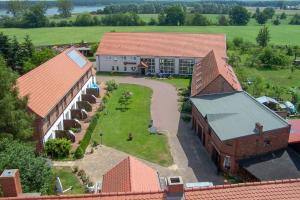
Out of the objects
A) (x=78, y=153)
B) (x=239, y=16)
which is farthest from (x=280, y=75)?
(x=239, y=16)

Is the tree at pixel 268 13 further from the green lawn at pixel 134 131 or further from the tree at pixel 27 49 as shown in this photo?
the green lawn at pixel 134 131

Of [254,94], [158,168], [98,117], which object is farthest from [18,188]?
[254,94]

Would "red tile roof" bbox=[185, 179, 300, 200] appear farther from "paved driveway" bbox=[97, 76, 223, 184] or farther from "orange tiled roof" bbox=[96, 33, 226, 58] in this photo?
"orange tiled roof" bbox=[96, 33, 226, 58]

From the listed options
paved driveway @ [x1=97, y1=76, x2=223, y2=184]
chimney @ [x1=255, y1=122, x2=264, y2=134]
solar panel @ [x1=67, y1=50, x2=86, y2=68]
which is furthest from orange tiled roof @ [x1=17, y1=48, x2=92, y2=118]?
chimney @ [x1=255, y1=122, x2=264, y2=134]

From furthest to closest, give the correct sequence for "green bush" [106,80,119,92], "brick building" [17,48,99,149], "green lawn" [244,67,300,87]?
1. "green lawn" [244,67,300,87]
2. "green bush" [106,80,119,92]
3. "brick building" [17,48,99,149]

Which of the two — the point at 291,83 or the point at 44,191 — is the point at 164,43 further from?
the point at 44,191

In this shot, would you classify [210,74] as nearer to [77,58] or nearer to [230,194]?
[77,58]

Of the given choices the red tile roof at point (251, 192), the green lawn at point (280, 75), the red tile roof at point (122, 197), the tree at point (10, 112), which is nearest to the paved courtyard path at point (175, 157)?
the tree at point (10, 112)
